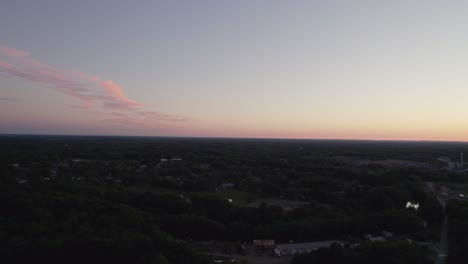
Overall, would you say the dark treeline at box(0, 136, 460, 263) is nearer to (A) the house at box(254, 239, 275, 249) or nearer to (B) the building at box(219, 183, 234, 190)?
(B) the building at box(219, 183, 234, 190)

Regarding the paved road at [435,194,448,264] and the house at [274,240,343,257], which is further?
the house at [274,240,343,257]

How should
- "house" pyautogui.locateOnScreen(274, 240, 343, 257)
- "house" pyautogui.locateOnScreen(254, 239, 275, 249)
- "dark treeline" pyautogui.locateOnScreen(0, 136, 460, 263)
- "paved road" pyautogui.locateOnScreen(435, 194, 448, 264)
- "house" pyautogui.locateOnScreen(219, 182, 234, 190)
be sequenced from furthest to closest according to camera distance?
"house" pyautogui.locateOnScreen(219, 182, 234, 190)
"house" pyautogui.locateOnScreen(254, 239, 275, 249)
"house" pyautogui.locateOnScreen(274, 240, 343, 257)
"paved road" pyautogui.locateOnScreen(435, 194, 448, 264)
"dark treeline" pyautogui.locateOnScreen(0, 136, 460, 263)

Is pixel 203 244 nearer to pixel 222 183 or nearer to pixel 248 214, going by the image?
pixel 248 214

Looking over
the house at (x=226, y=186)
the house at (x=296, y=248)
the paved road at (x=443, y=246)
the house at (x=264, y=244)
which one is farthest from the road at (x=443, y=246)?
the house at (x=226, y=186)

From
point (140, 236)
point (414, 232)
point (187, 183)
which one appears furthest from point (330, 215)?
point (187, 183)

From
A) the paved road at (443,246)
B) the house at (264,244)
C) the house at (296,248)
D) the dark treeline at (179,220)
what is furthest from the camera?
the house at (264,244)

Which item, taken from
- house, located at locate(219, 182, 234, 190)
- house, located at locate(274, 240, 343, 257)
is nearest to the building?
house, located at locate(219, 182, 234, 190)

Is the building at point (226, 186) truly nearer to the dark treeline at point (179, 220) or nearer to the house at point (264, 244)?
the dark treeline at point (179, 220)

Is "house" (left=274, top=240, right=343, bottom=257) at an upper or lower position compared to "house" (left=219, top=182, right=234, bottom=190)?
lower

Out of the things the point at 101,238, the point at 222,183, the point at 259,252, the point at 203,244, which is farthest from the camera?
the point at 222,183

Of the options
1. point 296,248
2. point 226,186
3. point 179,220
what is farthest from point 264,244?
point 226,186

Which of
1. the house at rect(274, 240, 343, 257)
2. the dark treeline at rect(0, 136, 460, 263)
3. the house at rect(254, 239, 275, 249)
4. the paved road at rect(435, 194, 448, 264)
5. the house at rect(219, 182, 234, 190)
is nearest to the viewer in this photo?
the dark treeline at rect(0, 136, 460, 263)
